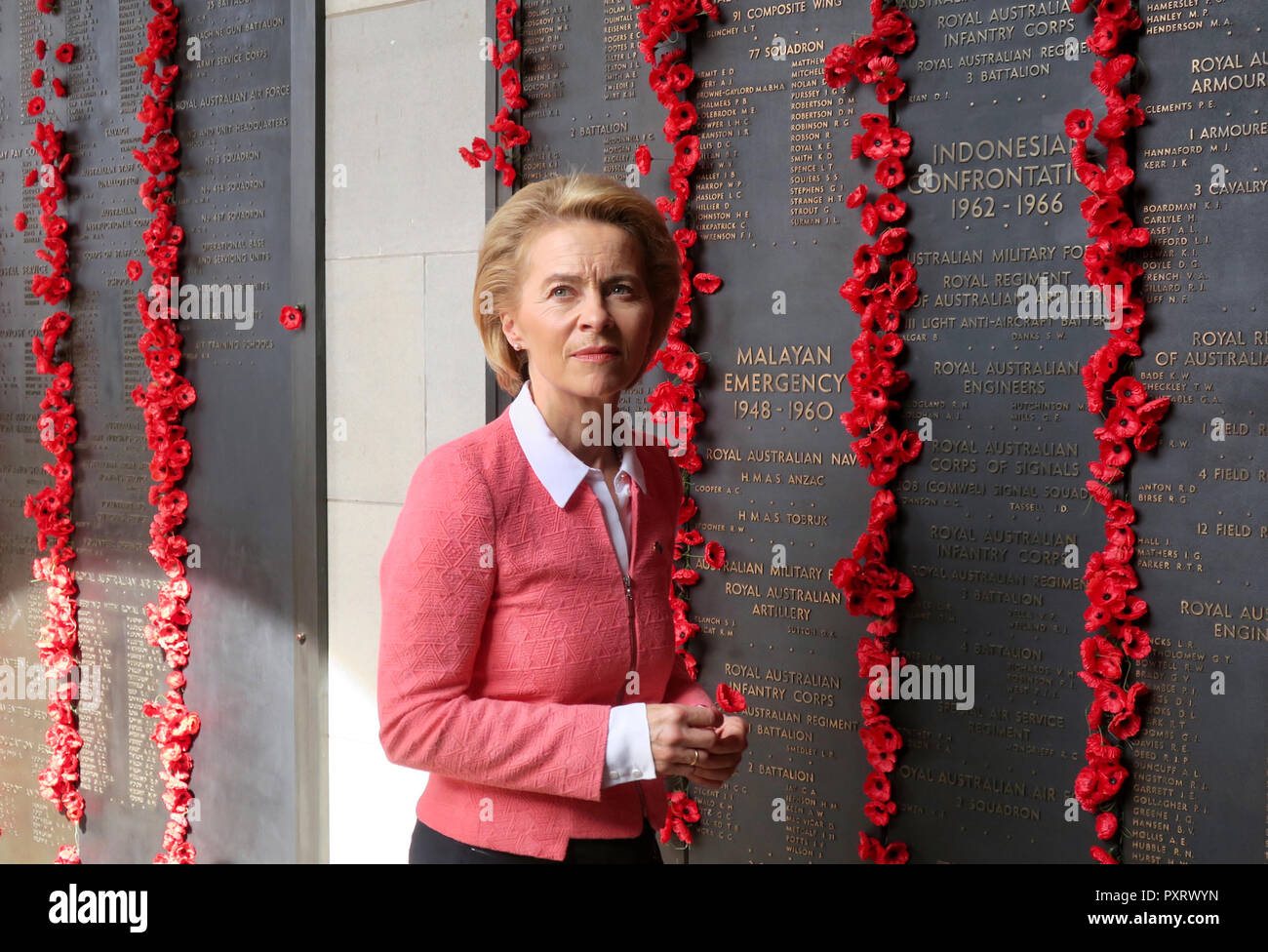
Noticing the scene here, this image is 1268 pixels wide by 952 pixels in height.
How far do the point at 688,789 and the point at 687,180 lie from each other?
5.45 ft

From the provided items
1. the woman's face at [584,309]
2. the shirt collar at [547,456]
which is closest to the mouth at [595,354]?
the woman's face at [584,309]

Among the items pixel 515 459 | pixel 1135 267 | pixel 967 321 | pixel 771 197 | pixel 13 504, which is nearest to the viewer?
pixel 515 459

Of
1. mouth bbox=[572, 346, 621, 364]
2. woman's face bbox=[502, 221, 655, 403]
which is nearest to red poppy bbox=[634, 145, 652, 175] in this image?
woman's face bbox=[502, 221, 655, 403]

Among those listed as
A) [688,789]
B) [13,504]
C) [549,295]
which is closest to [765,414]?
[688,789]

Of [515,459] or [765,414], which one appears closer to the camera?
[515,459]

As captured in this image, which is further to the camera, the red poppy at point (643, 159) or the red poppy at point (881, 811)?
the red poppy at point (643, 159)

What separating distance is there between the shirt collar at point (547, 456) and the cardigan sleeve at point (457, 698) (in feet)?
0.42

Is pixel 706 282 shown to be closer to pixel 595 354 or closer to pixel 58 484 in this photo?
pixel 595 354

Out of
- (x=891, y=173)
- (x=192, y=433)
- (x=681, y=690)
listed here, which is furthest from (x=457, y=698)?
(x=192, y=433)

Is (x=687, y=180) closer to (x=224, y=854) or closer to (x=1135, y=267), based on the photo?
(x=1135, y=267)

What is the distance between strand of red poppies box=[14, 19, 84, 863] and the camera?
398cm

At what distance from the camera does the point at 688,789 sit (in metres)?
2.96

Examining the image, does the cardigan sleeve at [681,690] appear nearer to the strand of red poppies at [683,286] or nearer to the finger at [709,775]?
the finger at [709,775]

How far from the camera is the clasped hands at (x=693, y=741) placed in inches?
60.1
